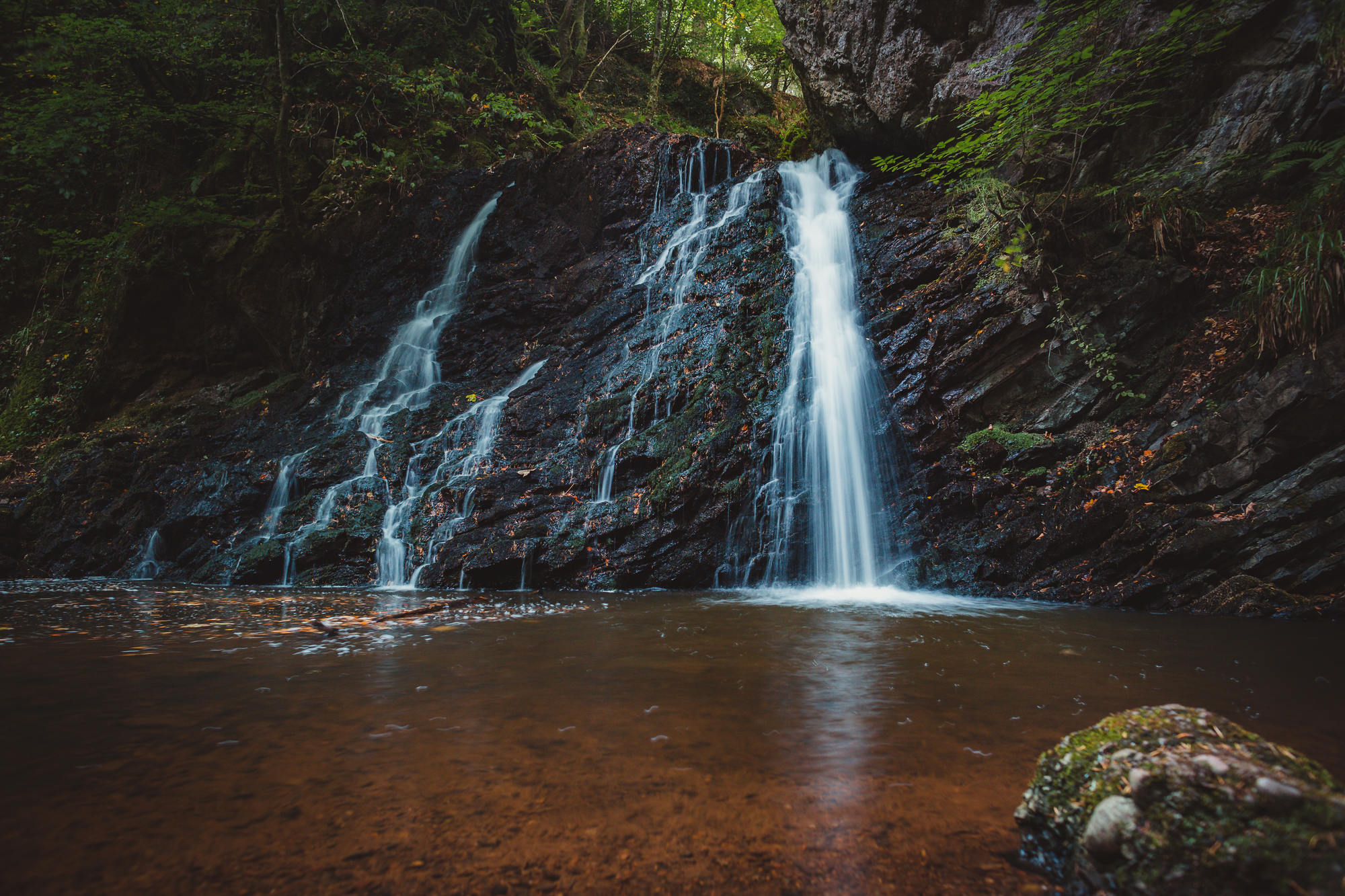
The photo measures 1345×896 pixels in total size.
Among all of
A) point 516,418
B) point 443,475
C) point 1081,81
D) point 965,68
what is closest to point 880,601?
point 516,418

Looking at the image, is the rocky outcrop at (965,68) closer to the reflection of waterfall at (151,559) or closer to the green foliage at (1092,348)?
the green foliage at (1092,348)

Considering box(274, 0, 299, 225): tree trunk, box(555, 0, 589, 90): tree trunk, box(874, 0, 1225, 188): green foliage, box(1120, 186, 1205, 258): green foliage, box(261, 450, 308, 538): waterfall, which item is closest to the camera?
box(1120, 186, 1205, 258): green foliage

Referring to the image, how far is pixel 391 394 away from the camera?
10.6 meters

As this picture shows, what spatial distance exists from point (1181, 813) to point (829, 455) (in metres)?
6.43

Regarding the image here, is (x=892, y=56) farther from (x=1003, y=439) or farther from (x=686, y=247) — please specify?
(x=1003, y=439)

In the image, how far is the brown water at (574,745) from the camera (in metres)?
1.51

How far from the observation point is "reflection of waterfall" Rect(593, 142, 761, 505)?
9094 millimetres

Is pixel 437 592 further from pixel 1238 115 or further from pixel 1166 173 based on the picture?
pixel 1238 115

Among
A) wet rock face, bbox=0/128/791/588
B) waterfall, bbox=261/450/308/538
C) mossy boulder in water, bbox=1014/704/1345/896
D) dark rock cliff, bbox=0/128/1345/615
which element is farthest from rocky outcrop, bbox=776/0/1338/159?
waterfall, bbox=261/450/308/538

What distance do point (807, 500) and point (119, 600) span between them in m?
7.67

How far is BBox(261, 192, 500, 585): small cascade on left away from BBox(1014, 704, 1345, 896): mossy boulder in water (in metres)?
7.43

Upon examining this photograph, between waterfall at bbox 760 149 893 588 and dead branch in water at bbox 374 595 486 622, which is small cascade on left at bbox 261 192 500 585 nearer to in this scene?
dead branch in water at bbox 374 595 486 622

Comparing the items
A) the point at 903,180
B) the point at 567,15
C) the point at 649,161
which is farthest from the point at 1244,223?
the point at 567,15

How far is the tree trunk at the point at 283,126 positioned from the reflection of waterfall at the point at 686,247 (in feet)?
24.6
